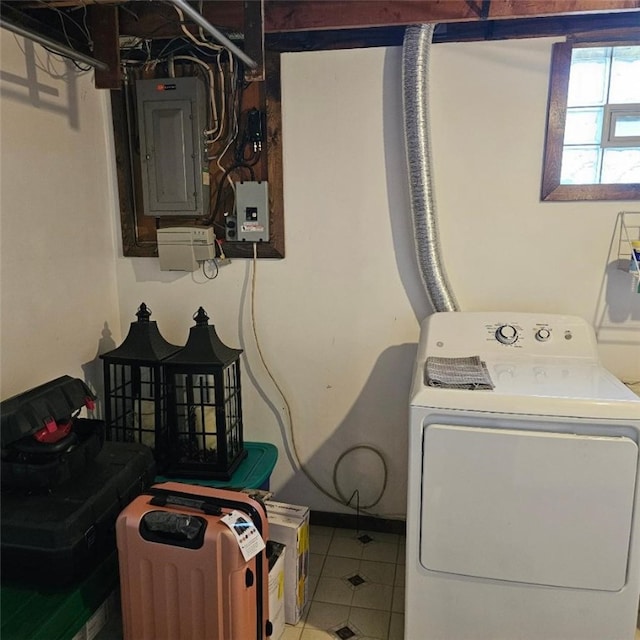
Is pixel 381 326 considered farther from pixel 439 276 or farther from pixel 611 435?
pixel 611 435

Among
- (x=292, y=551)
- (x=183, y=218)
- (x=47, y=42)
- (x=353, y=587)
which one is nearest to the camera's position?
(x=47, y=42)

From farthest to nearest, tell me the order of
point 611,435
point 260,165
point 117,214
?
point 117,214, point 260,165, point 611,435

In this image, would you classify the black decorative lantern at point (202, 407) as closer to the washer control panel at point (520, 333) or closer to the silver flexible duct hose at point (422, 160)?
the silver flexible duct hose at point (422, 160)

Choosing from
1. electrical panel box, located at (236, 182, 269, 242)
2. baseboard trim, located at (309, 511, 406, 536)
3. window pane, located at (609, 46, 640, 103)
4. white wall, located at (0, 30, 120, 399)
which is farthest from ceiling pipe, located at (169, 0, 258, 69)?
baseboard trim, located at (309, 511, 406, 536)

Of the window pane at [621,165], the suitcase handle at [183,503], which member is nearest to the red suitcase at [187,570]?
the suitcase handle at [183,503]

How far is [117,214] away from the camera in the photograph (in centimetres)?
259

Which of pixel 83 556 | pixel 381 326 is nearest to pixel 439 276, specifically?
pixel 381 326

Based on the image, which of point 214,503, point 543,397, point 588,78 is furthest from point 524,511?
point 588,78

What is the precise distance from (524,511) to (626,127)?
60.2 inches

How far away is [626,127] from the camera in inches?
85.8

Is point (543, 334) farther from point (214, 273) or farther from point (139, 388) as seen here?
point (139, 388)

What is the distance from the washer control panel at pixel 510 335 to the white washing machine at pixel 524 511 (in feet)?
0.99

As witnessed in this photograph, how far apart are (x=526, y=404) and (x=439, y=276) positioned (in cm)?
76

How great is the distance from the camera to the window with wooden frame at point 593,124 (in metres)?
2.15
